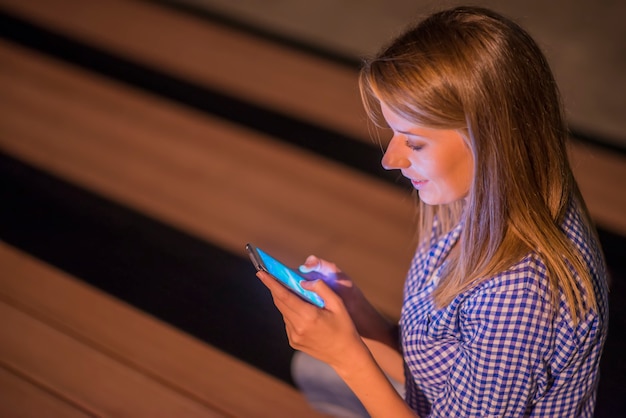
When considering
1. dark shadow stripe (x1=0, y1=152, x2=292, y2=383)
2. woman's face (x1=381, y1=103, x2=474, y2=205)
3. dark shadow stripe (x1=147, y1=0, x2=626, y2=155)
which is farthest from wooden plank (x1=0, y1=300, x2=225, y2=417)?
dark shadow stripe (x1=147, y1=0, x2=626, y2=155)

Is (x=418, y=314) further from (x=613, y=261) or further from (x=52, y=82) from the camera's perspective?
(x=52, y=82)

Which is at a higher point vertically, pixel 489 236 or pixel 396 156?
pixel 396 156

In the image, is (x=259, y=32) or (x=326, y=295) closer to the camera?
(x=326, y=295)

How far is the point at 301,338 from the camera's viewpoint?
1.25m

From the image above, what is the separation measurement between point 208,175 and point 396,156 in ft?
5.00

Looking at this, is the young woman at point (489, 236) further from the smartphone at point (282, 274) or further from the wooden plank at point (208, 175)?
the wooden plank at point (208, 175)

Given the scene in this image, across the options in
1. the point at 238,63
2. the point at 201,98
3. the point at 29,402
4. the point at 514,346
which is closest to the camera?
the point at 514,346

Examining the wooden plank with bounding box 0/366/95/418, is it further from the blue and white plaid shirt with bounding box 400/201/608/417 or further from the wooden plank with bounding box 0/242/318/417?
the blue and white plaid shirt with bounding box 400/201/608/417

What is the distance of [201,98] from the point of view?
10.1 ft

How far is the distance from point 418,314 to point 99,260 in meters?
1.22

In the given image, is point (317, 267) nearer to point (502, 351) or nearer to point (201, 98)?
point (502, 351)

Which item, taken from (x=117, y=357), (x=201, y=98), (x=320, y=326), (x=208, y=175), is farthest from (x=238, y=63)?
(x=320, y=326)

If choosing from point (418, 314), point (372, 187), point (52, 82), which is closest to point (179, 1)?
point (52, 82)

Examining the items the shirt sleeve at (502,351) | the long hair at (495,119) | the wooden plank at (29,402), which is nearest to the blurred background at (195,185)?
the wooden plank at (29,402)
